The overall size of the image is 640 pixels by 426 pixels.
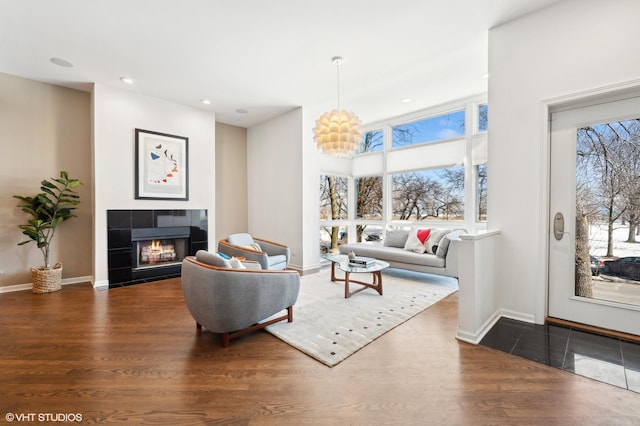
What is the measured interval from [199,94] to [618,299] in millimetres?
5833

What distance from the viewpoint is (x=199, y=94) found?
4637 mm

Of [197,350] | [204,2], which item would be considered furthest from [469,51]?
[197,350]

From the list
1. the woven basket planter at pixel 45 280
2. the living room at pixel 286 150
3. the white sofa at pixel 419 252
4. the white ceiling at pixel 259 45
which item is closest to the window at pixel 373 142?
the living room at pixel 286 150

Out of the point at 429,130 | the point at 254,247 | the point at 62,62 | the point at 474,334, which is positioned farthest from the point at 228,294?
the point at 429,130

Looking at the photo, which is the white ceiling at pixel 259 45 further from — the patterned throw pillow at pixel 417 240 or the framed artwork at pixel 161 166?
the patterned throw pillow at pixel 417 240

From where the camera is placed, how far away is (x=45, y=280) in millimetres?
3906

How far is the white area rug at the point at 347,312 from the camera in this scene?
7.99ft

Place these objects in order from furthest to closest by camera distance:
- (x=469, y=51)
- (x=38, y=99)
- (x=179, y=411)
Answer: (x=38, y=99), (x=469, y=51), (x=179, y=411)

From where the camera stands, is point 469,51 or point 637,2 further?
point 469,51

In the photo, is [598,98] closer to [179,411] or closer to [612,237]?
[612,237]

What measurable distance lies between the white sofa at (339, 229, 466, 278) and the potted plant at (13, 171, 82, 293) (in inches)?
180

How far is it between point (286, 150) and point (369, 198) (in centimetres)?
224

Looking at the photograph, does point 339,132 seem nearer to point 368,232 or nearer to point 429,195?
point 429,195

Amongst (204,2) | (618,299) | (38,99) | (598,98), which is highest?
(204,2)
